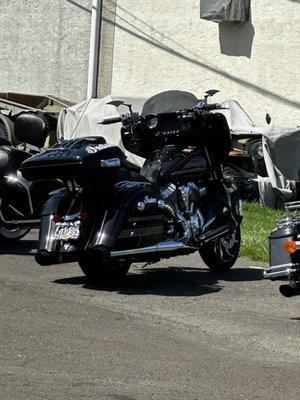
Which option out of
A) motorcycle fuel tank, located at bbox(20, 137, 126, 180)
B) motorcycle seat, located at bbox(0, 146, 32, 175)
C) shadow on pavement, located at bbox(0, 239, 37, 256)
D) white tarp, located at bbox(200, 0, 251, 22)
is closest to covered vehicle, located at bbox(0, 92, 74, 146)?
white tarp, located at bbox(200, 0, 251, 22)

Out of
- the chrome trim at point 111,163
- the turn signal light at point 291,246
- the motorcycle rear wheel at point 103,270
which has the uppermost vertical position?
the chrome trim at point 111,163

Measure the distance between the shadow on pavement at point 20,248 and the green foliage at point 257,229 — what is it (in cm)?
224

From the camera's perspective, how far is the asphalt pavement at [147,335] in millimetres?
6668

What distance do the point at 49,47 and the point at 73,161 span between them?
605 inches

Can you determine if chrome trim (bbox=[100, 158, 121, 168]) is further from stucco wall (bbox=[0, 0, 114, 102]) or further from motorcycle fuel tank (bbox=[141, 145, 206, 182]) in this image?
stucco wall (bbox=[0, 0, 114, 102])

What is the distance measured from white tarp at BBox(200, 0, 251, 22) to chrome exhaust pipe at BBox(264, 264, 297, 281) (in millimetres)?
13129

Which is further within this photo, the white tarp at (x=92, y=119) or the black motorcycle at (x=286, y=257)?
the white tarp at (x=92, y=119)

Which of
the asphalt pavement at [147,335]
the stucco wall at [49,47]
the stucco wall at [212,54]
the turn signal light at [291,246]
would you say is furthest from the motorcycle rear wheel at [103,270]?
the stucco wall at [49,47]

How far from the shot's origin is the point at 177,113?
34.7 feet

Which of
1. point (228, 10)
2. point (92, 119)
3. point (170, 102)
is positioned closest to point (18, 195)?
point (170, 102)

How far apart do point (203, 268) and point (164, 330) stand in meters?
3.02

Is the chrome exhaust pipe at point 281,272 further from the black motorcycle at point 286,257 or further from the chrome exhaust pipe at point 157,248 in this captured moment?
the chrome exhaust pipe at point 157,248

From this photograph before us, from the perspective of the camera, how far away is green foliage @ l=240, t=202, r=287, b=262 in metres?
12.3

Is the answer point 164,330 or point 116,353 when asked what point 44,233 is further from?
point 116,353
